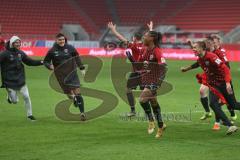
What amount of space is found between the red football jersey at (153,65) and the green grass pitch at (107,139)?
113cm

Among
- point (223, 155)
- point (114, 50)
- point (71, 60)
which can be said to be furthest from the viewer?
point (114, 50)

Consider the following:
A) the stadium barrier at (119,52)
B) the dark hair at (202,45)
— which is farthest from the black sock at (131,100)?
the stadium barrier at (119,52)

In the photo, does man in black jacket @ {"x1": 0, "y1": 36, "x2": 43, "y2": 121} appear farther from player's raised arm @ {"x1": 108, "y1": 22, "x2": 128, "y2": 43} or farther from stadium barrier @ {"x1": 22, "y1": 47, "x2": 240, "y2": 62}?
stadium barrier @ {"x1": 22, "y1": 47, "x2": 240, "y2": 62}

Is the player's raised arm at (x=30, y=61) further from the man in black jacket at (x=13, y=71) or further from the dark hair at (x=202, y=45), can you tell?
the dark hair at (x=202, y=45)

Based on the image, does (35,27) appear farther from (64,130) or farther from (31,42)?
(64,130)

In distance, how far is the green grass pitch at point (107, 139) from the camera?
945 cm

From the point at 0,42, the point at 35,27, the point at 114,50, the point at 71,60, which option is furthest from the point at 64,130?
the point at 35,27

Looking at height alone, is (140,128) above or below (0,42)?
below

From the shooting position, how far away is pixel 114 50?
4456cm

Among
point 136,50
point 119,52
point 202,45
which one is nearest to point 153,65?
point 202,45

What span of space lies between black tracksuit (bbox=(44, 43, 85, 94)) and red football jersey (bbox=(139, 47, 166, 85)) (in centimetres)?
299

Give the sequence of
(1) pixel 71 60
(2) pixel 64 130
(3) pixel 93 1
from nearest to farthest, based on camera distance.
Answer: (2) pixel 64 130 → (1) pixel 71 60 → (3) pixel 93 1

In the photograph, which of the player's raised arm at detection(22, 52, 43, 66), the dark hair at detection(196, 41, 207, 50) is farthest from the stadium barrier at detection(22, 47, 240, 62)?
the dark hair at detection(196, 41, 207, 50)

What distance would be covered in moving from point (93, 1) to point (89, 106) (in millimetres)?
44441
